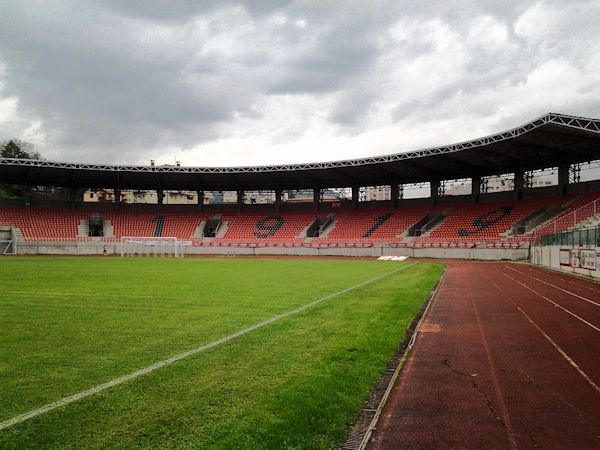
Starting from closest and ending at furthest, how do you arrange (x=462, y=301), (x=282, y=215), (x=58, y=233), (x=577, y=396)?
(x=577, y=396)
(x=462, y=301)
(x=58, y=233)
(x=282, y=215)

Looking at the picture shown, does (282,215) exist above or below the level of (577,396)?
above

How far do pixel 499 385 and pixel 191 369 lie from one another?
4116 millimetres

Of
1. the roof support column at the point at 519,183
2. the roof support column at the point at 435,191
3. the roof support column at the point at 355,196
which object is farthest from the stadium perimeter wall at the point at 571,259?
the roof support column at the point at 355,196

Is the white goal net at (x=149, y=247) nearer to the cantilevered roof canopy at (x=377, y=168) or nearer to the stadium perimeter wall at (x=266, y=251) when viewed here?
the stadium perimeter wall at (x=266, y=251)

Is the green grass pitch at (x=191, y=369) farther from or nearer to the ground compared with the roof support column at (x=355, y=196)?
nearer to the ground

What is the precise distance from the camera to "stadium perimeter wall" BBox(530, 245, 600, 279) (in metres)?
22.2

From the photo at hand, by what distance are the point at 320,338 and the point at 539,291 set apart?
12409mm

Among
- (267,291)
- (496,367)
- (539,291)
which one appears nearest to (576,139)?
(539,291)

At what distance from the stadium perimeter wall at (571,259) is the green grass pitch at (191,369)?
49.3 ft

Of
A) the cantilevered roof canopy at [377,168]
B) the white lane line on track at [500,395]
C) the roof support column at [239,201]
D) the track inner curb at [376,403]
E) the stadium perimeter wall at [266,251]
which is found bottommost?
the white lane line on track at [500,395]

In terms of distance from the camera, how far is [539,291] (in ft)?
55.5

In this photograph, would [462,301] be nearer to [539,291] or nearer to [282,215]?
[539,291]

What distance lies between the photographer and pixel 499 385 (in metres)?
5.92

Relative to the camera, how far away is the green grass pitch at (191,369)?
410cm
